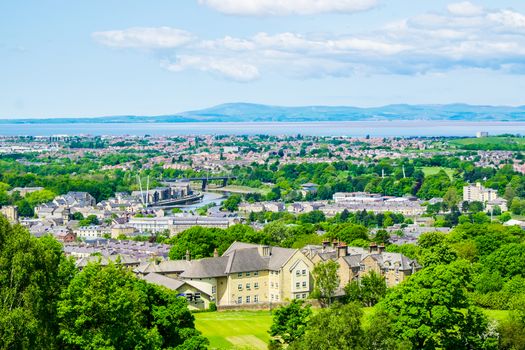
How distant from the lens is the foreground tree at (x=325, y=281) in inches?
1587

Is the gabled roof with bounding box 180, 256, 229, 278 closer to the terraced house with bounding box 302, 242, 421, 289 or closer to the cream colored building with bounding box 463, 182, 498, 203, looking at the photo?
the terraced house with bounding box 302, 242, 421, 289

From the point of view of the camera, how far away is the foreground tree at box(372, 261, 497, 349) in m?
28.7

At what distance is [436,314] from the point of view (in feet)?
94.2

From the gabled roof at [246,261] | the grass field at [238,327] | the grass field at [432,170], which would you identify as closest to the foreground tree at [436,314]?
the grass field at [238,327]

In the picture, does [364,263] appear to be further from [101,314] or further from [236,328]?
[101,314]

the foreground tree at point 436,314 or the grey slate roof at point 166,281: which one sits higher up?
the foreground tree at point 436,314

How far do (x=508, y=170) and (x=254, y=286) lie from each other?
381 ft

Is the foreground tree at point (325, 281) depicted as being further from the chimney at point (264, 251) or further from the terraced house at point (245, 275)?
the chimney at point (264, 251)

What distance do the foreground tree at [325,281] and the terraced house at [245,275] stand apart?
60.6 inches

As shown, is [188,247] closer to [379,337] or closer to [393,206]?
[379,337]

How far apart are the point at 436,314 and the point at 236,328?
9.50 metres

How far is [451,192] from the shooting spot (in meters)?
116

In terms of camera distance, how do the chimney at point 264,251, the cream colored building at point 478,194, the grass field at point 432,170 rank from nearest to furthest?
the chimney at point 264,251 < the cream colored building at point 478,194 < the grass field at point 432,170

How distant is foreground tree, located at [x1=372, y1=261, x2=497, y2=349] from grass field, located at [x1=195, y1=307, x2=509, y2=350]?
4.76 feet
